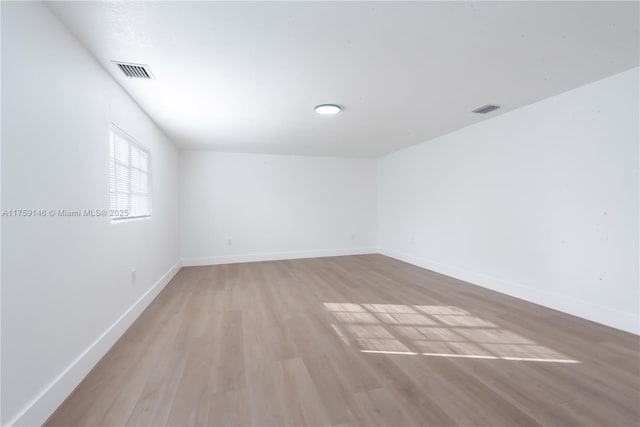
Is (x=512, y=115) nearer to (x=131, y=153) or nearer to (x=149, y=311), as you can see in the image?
(x=131, y=153)

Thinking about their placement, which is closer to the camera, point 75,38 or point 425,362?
point 75,38

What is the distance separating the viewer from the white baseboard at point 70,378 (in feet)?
4.30

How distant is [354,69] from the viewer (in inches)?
86.3

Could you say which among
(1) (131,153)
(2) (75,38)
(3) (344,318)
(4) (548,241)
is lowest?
(3) (344,318)

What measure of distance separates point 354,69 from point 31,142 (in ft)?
7.17

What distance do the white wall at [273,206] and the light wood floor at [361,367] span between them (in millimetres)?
2258

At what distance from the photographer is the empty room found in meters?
1.43

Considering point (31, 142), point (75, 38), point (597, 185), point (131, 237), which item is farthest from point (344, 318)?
point (75, 38)

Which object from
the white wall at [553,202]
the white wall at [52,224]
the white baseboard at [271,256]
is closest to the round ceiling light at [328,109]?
the white wall at [52,224]

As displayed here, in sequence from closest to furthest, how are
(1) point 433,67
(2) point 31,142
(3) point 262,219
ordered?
(2) point 31,142, (1) point 433,67, (3) point 262,219

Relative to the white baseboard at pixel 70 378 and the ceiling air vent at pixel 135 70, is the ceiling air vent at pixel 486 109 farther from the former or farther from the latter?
the white baseboard at pixel 70 378

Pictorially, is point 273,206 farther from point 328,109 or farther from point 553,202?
point 553,202

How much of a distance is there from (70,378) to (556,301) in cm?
440

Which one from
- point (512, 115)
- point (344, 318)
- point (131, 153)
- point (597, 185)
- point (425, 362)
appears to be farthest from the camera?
→ point (512, 115)
